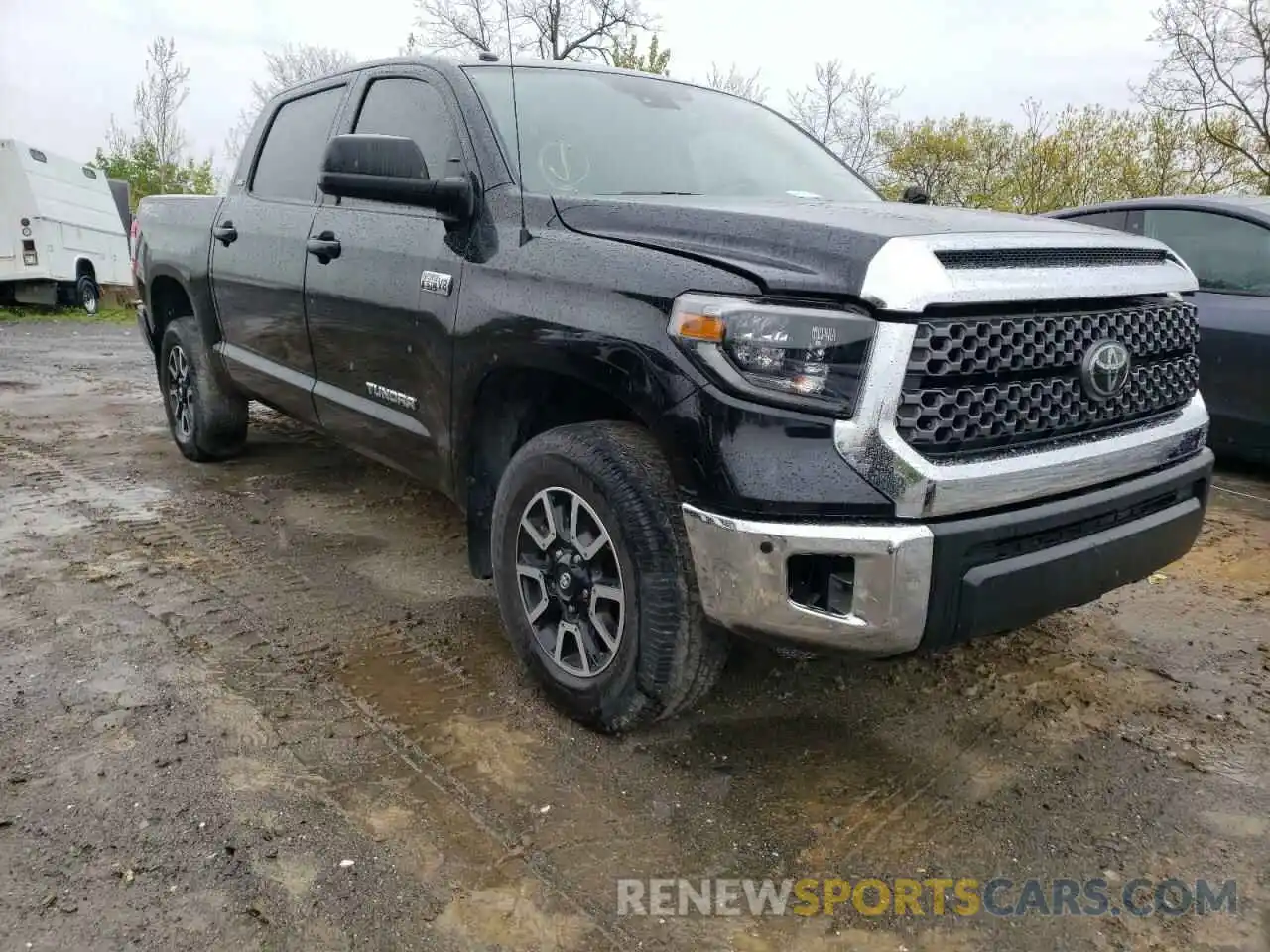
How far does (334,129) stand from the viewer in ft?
13.4

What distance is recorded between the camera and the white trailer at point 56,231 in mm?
15281

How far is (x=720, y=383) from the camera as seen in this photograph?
7.32 ft

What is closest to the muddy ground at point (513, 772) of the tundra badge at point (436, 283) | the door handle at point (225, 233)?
the tundra badge at point (436, 283)

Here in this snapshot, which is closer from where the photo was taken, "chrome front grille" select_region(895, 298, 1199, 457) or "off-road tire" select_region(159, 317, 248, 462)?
"chrome front grille" select_region(895, 298, 1199, 457)

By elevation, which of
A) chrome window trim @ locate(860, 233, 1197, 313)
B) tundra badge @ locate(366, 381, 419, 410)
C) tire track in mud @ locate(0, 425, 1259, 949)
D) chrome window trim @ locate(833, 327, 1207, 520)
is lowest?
tire track in mud @ locate(0, 425, 1259, 949)

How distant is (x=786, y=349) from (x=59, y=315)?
18.2 m


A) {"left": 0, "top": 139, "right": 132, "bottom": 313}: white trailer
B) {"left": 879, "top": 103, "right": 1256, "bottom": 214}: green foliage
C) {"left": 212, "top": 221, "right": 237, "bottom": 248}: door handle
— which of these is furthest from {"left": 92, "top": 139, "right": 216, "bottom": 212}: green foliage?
{"left": 212, "top": 221, "right": 237, "bottom": 248}: door handle

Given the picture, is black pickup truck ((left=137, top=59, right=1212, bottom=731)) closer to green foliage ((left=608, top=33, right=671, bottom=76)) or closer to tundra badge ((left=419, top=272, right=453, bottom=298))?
tundra badge ((left=419, top=272, right=453, bottom=298))

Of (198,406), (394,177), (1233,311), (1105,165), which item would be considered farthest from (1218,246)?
(1105,165)

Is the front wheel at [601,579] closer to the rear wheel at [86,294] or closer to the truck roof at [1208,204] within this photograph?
the truck roof at [1208,204]

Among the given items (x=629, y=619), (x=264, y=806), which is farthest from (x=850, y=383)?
(x=264, y=806)

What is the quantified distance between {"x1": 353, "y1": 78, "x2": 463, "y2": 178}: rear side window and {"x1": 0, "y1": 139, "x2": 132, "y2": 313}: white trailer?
1445 centimetres

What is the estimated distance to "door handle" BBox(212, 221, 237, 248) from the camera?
4621 mm

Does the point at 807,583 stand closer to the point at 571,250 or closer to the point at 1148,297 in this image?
the point at 571,250
